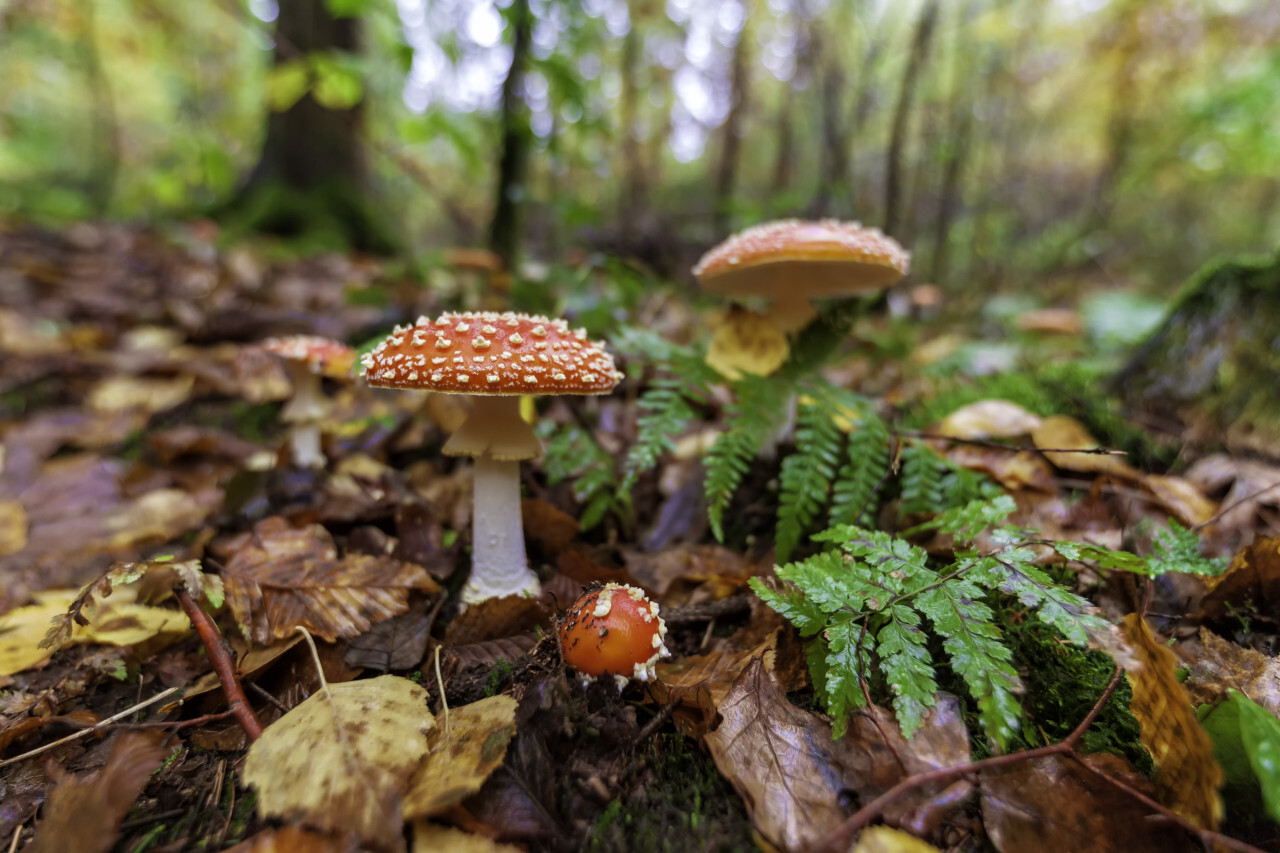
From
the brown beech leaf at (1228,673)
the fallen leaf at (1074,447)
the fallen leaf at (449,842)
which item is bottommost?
the fallen leaf at (449,842)

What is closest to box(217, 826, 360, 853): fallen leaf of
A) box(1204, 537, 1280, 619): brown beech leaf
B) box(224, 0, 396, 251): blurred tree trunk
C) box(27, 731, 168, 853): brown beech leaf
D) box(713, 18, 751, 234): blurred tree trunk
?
box(27, 731, 168, 853): brown beech leaf

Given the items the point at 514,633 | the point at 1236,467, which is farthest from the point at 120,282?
the point at 1236,467

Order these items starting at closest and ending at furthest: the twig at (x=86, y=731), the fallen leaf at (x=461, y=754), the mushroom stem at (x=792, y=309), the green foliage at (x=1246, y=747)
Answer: the green foliage at (x=1246, y=747) → the fallen leaf at (x=461, y=754) → the twig at (x=86, y=731) → the mushroom stem at (x=792, y=309)

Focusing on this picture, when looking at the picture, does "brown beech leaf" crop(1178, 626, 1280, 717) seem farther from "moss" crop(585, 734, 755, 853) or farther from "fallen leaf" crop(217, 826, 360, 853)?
"fallen leaf" crop(217, 826, 360, 853)

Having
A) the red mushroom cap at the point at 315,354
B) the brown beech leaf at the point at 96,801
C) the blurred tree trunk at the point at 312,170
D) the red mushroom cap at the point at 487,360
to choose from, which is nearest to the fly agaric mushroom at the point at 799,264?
the red mushroom cap at the point at 487,360

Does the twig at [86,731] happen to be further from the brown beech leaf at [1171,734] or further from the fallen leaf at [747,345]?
the brown beech leaf at [1171,734]

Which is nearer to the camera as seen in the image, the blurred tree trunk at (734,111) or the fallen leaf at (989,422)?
the fallen leaf at (989,422)
